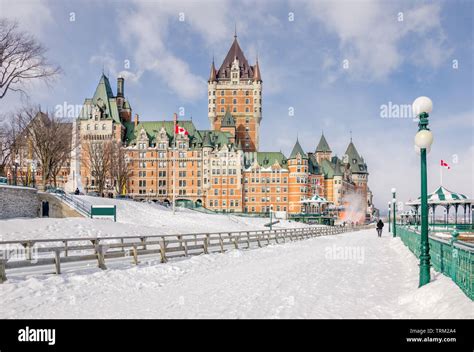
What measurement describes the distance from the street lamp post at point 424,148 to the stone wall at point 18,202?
108 ft

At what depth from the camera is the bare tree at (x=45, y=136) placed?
52406mm

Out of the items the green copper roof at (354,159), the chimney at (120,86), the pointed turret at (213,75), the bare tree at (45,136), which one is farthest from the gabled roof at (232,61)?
the bare tree at (45,136)

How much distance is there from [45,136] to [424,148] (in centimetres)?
4858

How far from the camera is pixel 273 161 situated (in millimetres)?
114125

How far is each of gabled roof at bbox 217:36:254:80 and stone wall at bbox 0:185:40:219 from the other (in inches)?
3838

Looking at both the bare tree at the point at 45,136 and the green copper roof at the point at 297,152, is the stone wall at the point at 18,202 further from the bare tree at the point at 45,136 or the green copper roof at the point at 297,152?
the green copper roof at the point at 297,152

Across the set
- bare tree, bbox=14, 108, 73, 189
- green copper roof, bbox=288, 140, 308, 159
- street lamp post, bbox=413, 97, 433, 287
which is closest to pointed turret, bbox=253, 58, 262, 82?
green copper roof, bbox=288, 140, 308, 159

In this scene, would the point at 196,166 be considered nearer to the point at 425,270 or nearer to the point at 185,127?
the point at 185,127

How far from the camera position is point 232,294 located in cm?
1167

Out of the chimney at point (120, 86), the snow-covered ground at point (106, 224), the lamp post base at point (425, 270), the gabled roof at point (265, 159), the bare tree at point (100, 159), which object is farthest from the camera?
the chimney at point (120, 86)

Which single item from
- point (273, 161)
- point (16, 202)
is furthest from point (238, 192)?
point (16, 202)

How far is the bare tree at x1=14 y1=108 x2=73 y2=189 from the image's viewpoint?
5241cm

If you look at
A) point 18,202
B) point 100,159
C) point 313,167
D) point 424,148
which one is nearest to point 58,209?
point 18,202
